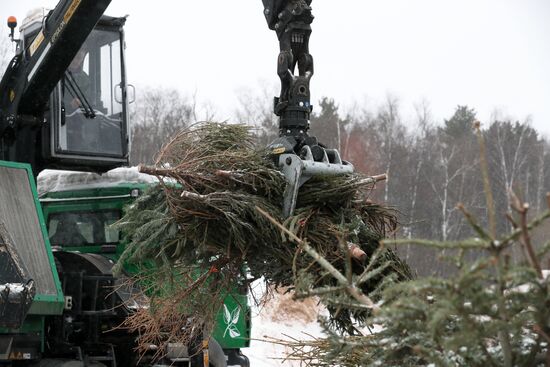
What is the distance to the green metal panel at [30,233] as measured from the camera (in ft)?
21.7

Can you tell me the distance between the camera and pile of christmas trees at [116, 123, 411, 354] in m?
4.80

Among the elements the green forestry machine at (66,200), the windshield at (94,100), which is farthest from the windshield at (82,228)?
the windshield at (94,100)

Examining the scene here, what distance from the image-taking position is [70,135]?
7820mm

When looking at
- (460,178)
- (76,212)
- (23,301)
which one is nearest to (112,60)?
(76,212)

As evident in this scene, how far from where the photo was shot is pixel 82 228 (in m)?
8.86

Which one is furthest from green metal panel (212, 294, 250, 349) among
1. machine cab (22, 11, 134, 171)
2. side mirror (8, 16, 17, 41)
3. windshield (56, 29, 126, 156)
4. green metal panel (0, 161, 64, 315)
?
side mirror (8, 16, 17, 41)

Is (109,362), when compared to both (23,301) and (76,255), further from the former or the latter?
(23,301)

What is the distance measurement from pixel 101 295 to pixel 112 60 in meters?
2.34

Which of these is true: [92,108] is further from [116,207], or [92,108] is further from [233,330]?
[233,330]

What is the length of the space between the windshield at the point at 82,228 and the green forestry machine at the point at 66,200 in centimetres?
1

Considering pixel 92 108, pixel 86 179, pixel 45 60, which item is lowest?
pixel 86 179

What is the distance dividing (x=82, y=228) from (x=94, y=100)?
4.96 feet

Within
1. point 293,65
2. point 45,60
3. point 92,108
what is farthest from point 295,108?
point 92,108

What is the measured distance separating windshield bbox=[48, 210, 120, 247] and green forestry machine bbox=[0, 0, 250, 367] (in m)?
0.01
